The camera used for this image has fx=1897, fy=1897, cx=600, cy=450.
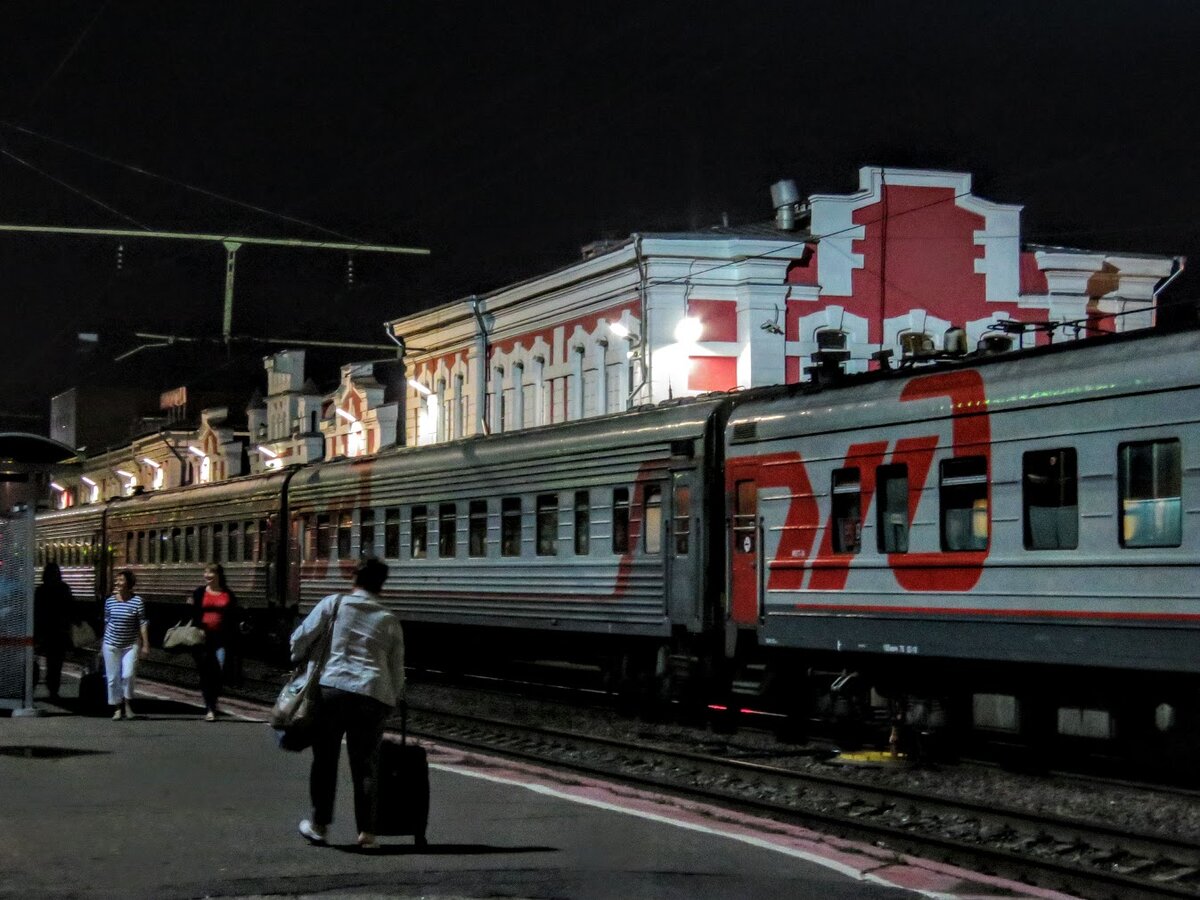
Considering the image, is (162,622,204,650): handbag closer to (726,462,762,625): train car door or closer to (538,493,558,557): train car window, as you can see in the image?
(538,493,558,557): train car window

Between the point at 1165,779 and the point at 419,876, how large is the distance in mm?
7417

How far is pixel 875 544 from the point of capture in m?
16.2

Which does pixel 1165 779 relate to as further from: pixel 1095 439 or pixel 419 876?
pixel 419 876

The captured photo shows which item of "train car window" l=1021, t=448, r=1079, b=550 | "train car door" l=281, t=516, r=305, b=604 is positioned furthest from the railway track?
"train car door" l=281, t=516, r=305, b=604

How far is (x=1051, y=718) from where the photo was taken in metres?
15.0

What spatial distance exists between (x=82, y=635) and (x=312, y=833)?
1330 cm

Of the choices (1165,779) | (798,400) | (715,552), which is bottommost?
(1165,779)

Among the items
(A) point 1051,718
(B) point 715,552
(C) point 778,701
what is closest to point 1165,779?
(A) point 1051,718

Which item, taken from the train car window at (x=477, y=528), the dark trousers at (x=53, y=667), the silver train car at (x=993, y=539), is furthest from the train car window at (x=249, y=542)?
the silver train car at (x=993, y=539)

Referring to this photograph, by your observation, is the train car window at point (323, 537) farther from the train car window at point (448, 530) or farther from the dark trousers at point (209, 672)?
the dark trousers at point (209, 672)

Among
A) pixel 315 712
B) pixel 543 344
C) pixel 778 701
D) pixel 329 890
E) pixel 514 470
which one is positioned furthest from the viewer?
pixel 543 344

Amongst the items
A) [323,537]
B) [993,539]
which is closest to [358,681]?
[993,539]

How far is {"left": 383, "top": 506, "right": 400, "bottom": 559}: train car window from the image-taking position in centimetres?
2714

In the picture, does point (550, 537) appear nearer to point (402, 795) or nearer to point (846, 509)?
point (846, 509)
